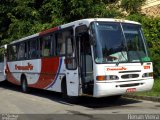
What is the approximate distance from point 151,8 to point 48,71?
1057 cm

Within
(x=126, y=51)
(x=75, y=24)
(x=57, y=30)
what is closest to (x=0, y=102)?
(x=57, y=30)

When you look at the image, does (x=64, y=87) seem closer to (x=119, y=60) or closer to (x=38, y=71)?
(x=119, y=60)

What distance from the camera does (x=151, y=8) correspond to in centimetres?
2466

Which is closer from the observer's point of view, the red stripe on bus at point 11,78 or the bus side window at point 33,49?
the bus side window at point 33,49

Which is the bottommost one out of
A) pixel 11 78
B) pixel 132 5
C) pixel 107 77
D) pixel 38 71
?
pixel 11 78

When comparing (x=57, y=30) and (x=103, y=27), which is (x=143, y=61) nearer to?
(x=103, y=27)

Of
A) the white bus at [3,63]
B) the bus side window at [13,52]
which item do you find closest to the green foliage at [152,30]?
the bus side window at [13,52]

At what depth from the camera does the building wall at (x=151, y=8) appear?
2414cm

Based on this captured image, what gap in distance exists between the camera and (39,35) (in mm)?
17641

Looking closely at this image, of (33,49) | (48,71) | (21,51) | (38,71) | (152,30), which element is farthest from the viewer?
(152,30)

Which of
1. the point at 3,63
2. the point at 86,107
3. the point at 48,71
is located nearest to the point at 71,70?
the point at 86,107

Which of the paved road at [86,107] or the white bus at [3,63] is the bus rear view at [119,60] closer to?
the paved road at [86,107]

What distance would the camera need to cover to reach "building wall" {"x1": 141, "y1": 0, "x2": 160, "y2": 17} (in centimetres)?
2414

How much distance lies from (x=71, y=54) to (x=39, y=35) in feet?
13.0
